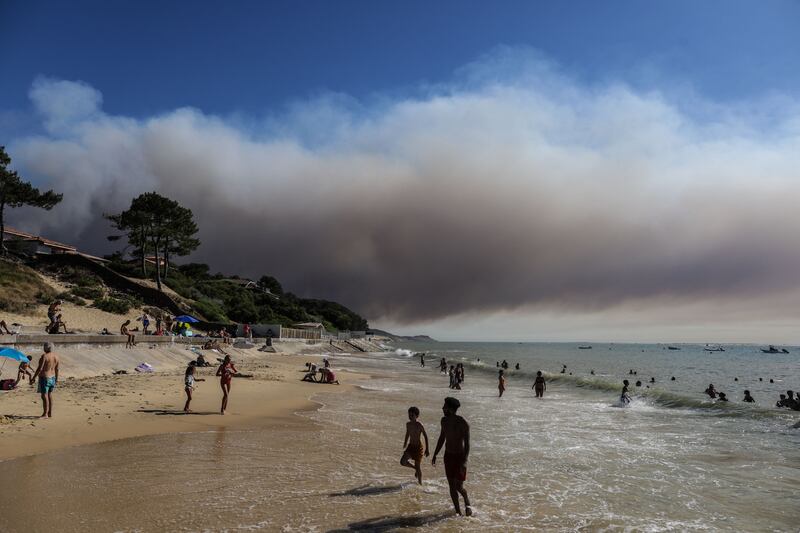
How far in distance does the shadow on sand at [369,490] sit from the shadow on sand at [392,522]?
1219 millimetres

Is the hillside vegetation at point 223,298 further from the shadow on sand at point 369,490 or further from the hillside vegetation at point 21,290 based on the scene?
the shadow on sand at point 369,490

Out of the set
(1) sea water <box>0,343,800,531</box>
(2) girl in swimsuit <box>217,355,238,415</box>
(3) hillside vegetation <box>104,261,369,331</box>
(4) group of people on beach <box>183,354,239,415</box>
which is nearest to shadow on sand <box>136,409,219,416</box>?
(4) group of people on beach <box>183,354,239,415</box>

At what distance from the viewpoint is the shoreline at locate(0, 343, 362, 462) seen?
11.8 m

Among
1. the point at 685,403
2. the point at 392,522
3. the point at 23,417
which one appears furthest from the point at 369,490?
the point at 685,403

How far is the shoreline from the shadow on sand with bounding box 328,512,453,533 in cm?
758

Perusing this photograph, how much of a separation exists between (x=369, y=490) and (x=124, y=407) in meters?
10.9

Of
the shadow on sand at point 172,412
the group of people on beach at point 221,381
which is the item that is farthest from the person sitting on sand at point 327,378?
the shadow on sand at point 172,412

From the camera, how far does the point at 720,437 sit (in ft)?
56.9

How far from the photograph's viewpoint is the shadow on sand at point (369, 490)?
9062 mm

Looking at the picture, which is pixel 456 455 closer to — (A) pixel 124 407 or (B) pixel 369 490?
(B) pixel 369 490

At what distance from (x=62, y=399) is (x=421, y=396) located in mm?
16212

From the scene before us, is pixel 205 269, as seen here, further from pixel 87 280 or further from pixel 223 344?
pixel 223 344

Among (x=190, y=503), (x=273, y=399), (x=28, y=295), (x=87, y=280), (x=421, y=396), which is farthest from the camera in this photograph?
(x=87, y=280)

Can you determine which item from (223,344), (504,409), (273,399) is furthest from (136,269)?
(504,409)
